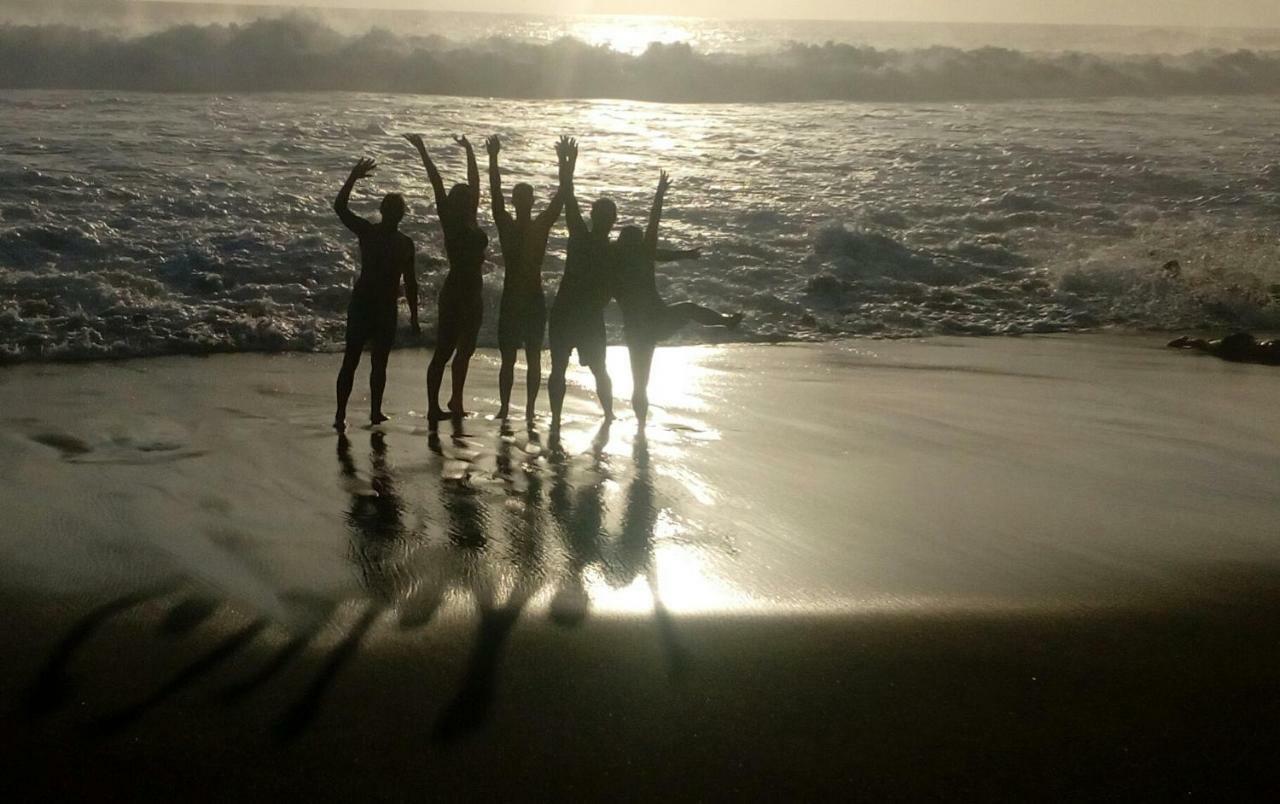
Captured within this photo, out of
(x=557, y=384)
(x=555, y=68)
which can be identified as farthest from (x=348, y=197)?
(x=555, y=68)

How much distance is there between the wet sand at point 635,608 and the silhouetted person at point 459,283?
12.6 inches

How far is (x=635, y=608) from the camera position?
4.75 meters

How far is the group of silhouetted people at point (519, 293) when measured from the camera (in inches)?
315

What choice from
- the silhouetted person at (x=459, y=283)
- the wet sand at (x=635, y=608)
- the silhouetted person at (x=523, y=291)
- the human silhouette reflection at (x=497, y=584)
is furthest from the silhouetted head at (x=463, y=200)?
the human silhouette reflection at (x=497, y=584)

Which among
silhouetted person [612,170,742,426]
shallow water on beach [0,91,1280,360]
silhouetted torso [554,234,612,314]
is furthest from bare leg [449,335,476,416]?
shallow water on beach [0,91,1280,360]

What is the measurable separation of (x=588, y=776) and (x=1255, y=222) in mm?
17494

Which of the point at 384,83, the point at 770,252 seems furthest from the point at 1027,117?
the point at 770,252

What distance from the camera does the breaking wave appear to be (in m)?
28.5

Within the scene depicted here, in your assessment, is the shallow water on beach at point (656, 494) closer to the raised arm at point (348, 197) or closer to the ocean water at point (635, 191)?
the raised arm at point (348, 197)

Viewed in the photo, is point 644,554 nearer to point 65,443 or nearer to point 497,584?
point 497,584

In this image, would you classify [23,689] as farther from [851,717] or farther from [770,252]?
[770,252]

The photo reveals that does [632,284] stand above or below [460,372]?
above

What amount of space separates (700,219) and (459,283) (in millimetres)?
8872

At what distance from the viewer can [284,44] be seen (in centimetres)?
3109
